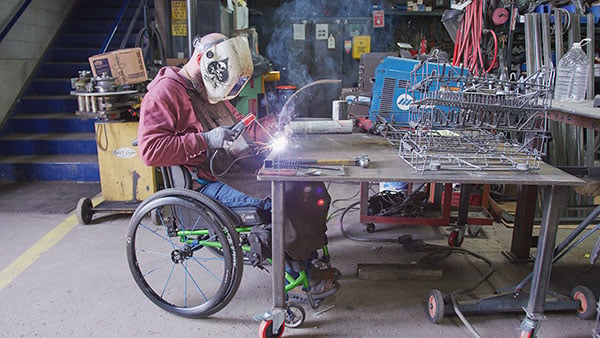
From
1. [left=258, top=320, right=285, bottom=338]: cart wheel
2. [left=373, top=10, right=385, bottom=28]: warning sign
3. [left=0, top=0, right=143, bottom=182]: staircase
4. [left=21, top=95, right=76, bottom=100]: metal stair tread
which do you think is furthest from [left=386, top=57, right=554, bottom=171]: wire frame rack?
[left=373, top=10, right=385, bottom=28]: warning sign

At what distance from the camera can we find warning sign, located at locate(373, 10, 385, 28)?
22.2 ft

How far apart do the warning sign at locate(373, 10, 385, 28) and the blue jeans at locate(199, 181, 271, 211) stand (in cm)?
549

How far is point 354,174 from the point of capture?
1671mm

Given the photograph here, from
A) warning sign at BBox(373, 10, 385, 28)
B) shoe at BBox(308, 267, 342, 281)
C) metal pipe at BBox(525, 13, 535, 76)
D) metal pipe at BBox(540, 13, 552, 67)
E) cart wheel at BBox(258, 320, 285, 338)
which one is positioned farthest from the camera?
warning sign at BBox(373, 10, 385, 28)

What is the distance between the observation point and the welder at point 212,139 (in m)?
1.88

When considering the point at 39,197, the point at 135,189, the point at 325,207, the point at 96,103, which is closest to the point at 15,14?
the point at 96,103

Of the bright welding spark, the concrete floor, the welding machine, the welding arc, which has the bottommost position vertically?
the concrete floor

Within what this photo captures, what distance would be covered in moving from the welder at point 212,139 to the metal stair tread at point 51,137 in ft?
9.50

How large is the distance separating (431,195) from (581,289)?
1.26m

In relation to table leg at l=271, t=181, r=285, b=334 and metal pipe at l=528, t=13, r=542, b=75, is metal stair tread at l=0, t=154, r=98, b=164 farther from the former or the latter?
metal pipe at l=528, t=13, r=542, b=75

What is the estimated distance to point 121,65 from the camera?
3.52 metres

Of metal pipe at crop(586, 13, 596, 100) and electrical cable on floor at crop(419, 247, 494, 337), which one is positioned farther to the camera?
metal pipe at crop(586, 13, 596, 100)

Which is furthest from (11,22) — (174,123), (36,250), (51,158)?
(174,123)

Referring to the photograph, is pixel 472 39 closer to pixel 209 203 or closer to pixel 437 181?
pixel 437 181
